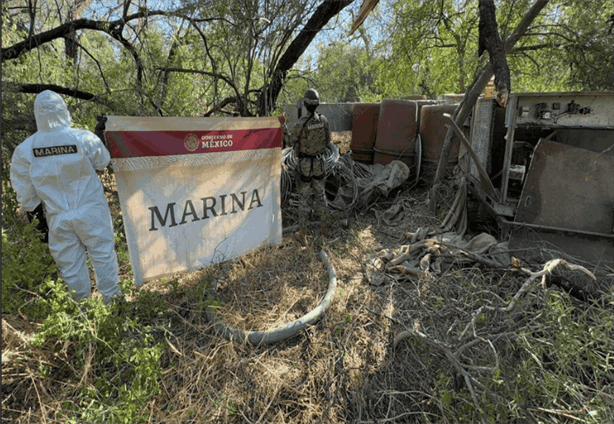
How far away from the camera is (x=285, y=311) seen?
3279 millimetres

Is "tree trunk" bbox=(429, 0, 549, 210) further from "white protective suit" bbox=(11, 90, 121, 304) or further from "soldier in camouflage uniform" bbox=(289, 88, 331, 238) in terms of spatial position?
"white protective suit" bbox=(11, 90, 121, 304)

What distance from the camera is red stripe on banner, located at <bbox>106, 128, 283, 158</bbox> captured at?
2.92 m

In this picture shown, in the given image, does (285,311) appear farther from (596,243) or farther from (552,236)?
(596,243)

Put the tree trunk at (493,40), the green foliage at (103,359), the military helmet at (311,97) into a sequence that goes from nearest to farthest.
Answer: the green foliage at (103,359), the tree trunk at (493,40), the military helmet at (311,97)

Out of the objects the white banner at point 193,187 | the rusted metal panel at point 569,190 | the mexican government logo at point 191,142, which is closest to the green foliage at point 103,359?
the white banner at point 193,187

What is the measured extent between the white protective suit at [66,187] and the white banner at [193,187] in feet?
0.59

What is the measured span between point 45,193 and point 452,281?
3493 mm

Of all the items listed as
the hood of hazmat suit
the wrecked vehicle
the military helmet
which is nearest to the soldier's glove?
the hood of hazmat suit

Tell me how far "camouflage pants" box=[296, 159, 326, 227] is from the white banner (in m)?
0.85

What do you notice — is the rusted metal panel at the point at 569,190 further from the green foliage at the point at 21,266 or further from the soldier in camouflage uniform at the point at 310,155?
the green foliage at the point at 21,266

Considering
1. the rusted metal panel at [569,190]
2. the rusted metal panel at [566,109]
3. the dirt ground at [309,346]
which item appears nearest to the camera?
the dirt ground at [309,346]

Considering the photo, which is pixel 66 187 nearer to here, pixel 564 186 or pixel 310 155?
pixel 310 155

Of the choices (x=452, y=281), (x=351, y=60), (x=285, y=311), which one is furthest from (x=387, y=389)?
(x=351, y=60)

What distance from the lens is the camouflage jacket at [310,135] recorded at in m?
4.67
